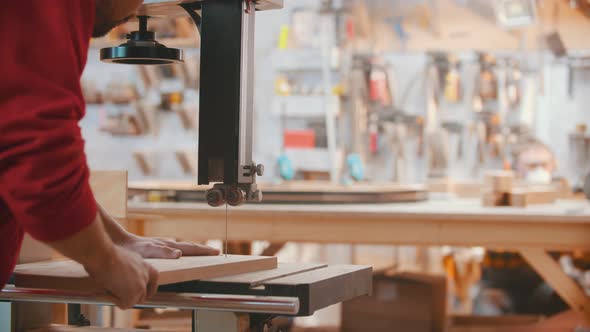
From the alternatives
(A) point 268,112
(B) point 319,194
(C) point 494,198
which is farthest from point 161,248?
(A) point 268,112

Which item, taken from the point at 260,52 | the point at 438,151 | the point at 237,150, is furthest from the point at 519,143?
the point at 237,150

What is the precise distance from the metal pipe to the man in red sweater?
0.13m

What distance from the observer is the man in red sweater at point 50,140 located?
3.71 ft

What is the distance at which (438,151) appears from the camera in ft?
20.9

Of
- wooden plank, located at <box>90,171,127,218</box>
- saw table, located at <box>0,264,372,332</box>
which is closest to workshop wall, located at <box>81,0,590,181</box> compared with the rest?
wooden plank, located at <box>90,171,127,218</box>

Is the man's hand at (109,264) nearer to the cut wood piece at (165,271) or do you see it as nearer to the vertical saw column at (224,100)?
the cut wood piece at (165,271)

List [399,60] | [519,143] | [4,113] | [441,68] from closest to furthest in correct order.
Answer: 1. [4,113]
2. [519,143]
3. [441,68]
4. [399,60]

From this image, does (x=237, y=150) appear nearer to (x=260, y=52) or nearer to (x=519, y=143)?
(x=519, y=143)

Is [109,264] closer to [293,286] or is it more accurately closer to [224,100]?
[293,286]

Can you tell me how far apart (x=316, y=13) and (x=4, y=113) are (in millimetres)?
5412

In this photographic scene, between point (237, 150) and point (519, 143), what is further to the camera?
point (519, 143)

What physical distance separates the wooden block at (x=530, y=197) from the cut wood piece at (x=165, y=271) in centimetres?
244

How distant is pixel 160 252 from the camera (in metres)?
1.62

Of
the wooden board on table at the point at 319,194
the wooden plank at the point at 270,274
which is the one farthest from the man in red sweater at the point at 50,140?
the wooden board on table at the point at 319,194
